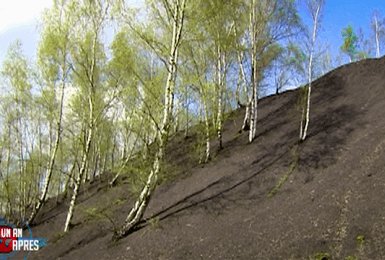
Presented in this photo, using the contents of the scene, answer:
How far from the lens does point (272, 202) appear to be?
699 centimetres

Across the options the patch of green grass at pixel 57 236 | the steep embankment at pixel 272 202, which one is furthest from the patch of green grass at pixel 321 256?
the patch of green grass at pixel 57 236

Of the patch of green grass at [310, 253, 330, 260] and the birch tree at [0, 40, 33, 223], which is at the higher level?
the birch tree at [0, 40, 33, 223]

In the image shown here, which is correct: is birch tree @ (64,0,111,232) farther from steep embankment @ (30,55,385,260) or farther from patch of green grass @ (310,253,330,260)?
patch of green grass @ (310,253,330,260)

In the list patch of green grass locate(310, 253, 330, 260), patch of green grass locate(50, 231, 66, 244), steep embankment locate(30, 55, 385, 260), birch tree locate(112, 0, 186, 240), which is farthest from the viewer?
patch of green grass locate(50, 231, 66, 244)

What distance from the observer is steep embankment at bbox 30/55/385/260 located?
5.31 meters

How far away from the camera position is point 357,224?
5184 millimetres

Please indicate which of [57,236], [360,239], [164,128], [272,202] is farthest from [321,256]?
[57,236]

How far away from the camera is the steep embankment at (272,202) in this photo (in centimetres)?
531

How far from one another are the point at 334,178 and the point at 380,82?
27.1ft

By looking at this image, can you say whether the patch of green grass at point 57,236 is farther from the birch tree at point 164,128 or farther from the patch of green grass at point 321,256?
the patch of green grass at point 321,256

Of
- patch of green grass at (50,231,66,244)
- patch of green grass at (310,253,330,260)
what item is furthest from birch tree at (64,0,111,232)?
patch of green grass at (310,253,330,260)

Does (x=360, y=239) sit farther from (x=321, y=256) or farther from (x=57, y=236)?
(x=57, y=236)

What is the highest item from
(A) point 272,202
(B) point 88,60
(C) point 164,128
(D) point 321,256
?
(B) point 88,60

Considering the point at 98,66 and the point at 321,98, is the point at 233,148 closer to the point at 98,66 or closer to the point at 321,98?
the point at 321,98
